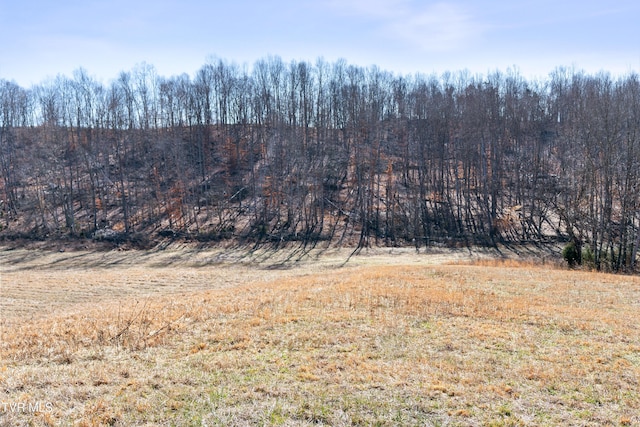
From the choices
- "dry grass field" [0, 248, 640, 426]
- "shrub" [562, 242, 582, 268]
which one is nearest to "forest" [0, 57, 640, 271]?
"shrub" [562, 242, 582, 268]

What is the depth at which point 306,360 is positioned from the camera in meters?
8.91

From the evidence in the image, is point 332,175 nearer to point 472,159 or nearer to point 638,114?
point 472,159

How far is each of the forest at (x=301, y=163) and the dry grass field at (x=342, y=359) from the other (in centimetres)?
2720

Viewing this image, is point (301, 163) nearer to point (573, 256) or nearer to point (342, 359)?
point (573, 256)

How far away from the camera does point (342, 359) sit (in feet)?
29.5

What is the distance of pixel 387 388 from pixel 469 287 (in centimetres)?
1117

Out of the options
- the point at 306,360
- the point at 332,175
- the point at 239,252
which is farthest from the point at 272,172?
the point at 306,360

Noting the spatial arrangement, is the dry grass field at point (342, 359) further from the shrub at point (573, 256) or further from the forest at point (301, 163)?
the forest at point (301, 163)

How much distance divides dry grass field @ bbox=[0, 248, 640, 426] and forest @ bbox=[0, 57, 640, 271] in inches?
1071

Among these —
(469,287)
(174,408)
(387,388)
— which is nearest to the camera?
(174,408)

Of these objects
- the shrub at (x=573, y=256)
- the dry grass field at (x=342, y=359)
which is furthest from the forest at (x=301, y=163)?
the dry grass field at (x=342, y=359)

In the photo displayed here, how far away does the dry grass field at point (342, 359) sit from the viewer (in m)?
6.60

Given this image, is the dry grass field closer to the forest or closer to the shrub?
the shrub

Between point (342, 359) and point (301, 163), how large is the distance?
4740cm
